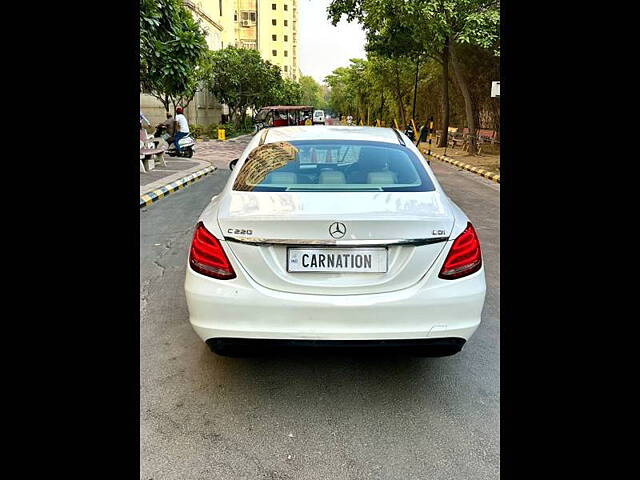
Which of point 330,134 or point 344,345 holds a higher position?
point 330,134

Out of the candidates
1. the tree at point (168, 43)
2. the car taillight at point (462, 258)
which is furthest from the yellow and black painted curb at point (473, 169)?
the car taillight at point (462, 258)

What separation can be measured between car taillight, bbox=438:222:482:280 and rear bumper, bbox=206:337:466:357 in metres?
0.34

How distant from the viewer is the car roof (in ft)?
12.7

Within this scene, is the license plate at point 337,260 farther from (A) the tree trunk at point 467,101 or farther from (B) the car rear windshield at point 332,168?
(A) the tree trunk at point 467,101

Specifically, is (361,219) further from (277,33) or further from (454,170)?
(277,33)

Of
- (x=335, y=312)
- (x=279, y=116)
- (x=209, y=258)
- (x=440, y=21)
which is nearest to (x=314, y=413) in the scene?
(x=335, y=312)

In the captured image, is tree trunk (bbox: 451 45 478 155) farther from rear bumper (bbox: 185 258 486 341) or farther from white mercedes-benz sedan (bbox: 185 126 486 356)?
rear bumper (bbox: 185 258 486 341)

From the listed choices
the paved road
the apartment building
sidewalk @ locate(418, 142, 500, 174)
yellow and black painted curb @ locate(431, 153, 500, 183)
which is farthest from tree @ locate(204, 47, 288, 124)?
the paved road

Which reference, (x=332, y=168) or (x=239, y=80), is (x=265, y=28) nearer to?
(x=239, y=80)

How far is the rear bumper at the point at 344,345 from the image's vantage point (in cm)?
268

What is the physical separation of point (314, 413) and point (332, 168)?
160cm

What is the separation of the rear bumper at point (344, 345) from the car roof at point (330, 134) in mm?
1679

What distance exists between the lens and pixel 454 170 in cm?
1717

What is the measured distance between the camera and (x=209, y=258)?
2771 millimetres
